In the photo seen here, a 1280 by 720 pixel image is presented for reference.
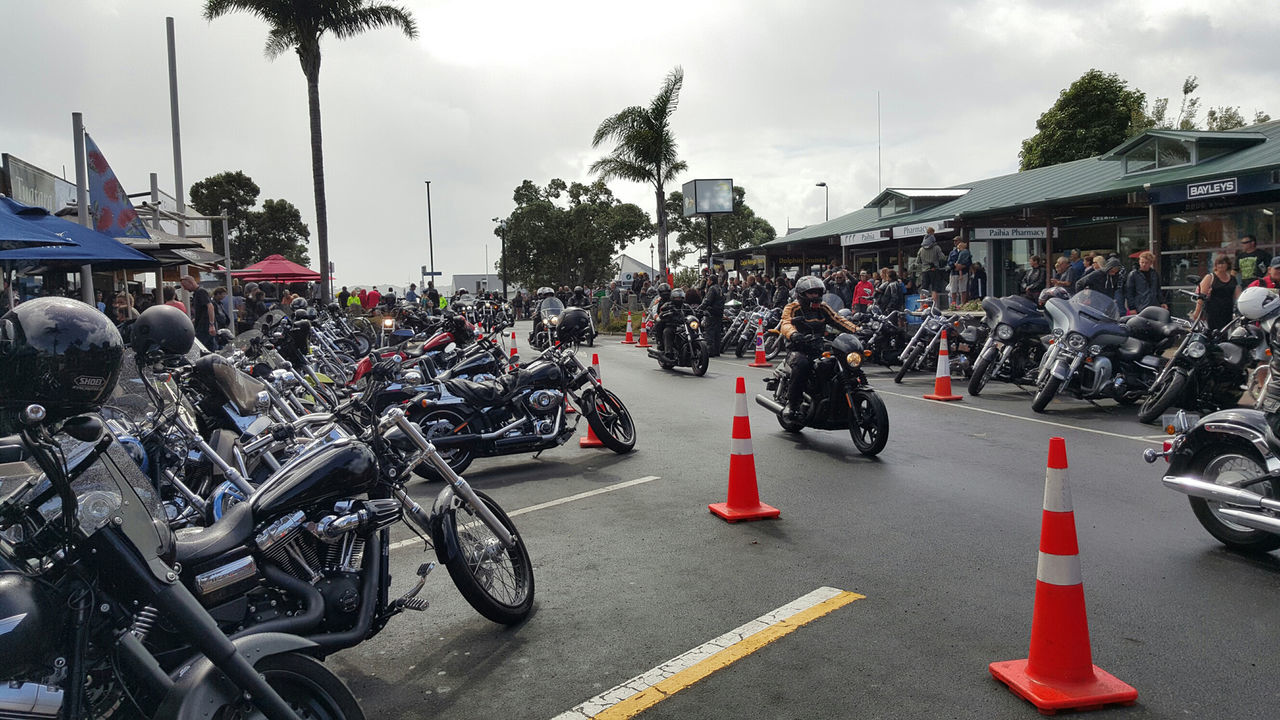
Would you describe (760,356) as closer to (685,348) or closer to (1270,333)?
(685,348)

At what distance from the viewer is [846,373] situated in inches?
361

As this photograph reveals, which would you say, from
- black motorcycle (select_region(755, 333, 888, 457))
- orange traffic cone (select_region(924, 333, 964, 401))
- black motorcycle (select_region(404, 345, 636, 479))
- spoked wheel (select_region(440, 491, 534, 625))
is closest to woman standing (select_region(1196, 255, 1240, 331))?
orange traffic cone (select_region(924, 333, 964, 401))

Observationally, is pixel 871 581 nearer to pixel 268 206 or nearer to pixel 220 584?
pixel 220 584

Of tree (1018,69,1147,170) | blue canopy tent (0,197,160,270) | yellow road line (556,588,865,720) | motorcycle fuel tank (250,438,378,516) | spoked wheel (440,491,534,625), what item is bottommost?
yellow road line (556,588,865,720)

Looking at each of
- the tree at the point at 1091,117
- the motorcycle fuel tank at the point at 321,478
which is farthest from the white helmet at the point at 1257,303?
the tree at the point at 1091,117

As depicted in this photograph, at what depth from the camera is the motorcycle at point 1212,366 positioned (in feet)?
32.1

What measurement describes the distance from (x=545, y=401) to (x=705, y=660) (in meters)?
4.95

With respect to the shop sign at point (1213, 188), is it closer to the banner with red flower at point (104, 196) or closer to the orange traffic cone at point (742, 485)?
the orange traffic cone at point (742, 485)

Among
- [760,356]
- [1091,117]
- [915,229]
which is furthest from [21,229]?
[1091,117]

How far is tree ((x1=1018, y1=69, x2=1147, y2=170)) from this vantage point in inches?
1580

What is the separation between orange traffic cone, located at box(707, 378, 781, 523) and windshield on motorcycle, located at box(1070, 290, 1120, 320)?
678cm

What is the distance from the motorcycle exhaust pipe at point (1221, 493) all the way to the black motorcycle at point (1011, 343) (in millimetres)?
7392

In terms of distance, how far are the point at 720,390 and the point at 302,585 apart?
37.8 feet

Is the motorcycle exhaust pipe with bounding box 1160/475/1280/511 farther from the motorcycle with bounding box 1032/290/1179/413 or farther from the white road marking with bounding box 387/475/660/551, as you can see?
the motorcycle with bounding box 1032/290/1179/413
